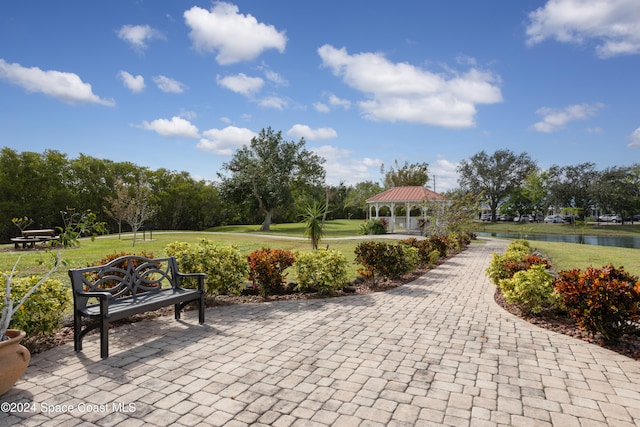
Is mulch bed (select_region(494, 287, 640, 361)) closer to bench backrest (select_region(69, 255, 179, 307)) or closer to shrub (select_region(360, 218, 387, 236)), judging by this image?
bench backrest (select_region(69, 255, 179, 307))

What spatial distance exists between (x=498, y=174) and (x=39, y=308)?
183 ft

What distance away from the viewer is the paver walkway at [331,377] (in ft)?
8.65

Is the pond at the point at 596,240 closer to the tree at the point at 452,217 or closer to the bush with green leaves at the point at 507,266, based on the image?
the tree at the point at 452,217

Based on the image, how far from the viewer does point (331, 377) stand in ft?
10.6

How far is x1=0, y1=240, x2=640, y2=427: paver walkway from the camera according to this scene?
2637 mm

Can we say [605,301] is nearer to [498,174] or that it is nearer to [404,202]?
[404,202]

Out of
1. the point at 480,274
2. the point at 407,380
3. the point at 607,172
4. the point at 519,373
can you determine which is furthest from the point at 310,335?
the point at 607,172

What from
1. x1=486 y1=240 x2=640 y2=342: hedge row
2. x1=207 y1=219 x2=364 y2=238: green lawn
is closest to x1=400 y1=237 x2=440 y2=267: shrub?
x1=486 y1=240 x2=640 y2=342: hedge row

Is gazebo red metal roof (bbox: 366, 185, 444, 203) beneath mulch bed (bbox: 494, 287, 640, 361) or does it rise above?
above

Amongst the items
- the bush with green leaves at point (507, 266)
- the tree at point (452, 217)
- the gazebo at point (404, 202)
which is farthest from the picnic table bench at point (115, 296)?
the gazebo at point (404, 202)

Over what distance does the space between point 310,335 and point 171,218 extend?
3106cm

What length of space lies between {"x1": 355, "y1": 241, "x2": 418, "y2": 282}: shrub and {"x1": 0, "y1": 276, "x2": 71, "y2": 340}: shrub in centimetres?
512

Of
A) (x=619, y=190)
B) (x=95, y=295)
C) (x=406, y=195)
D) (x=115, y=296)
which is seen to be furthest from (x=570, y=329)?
(x=619, y=190)

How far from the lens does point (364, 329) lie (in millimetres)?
4641
